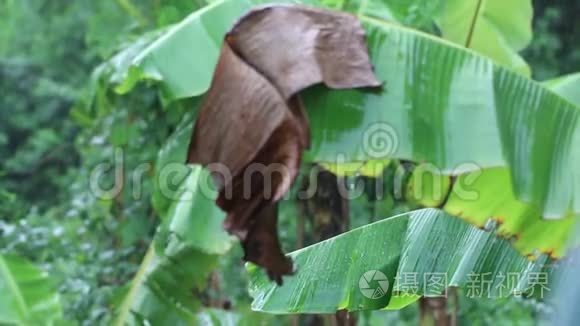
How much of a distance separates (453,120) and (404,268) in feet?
1.26

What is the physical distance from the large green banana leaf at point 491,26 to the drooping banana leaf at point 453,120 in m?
0.51

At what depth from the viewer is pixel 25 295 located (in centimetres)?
→ 219

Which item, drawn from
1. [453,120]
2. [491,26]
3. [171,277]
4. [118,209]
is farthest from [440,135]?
[118,209]

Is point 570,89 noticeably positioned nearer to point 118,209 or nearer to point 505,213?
point 505,213

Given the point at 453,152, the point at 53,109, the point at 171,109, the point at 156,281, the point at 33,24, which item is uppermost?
the point at 453,152

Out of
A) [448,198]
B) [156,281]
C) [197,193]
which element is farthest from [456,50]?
[156,281]

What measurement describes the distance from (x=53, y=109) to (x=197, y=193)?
19.2ft

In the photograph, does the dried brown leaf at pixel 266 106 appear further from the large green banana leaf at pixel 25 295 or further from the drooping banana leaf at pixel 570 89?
the large green banana leaf at pixel 25 295

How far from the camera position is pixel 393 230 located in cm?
186

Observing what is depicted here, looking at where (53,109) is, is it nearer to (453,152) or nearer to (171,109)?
(171,109)

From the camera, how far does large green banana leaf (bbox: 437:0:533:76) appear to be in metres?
2.18

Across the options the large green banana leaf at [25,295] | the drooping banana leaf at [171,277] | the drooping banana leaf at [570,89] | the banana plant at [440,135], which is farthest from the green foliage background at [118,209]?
the banana plant at [440,135]

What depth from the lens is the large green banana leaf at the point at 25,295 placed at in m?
2.12

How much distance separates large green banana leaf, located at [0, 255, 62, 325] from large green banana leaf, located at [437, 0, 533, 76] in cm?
142
